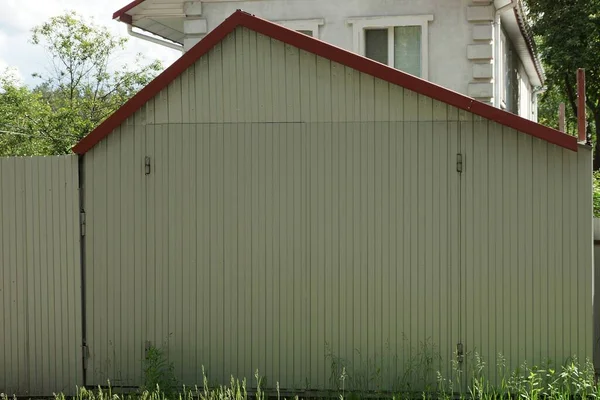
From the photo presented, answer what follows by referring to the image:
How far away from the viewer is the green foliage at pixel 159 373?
8.28 meters

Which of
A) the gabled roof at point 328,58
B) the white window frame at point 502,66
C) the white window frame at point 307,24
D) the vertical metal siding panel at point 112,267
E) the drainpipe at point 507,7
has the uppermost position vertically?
the drainpipe at point 507,7

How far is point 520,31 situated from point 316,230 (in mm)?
11128

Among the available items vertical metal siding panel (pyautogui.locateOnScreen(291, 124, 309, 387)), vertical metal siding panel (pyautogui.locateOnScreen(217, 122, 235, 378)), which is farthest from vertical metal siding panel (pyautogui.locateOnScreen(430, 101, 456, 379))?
vertical metal siding panel (pyautogui.locateOnScreen(217, 122, 235, 378))

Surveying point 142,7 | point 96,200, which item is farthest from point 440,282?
point 142,7

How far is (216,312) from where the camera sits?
28.3 ft

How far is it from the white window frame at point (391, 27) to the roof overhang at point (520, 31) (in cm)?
121

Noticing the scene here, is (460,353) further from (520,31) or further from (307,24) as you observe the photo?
(520,31)

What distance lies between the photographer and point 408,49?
49.8ft

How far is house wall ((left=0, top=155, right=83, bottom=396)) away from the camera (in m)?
8.73

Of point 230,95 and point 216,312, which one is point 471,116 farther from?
point 216,312

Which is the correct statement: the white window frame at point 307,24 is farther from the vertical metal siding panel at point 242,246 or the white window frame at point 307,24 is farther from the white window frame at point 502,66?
the vertical metal siding panel at point 242,246

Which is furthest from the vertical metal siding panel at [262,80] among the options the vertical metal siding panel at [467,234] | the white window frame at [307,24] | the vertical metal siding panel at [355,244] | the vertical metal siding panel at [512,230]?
the white window frame at [307,24]

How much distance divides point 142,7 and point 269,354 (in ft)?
31.9

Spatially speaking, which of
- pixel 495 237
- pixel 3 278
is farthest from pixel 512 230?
pixel 3 278
